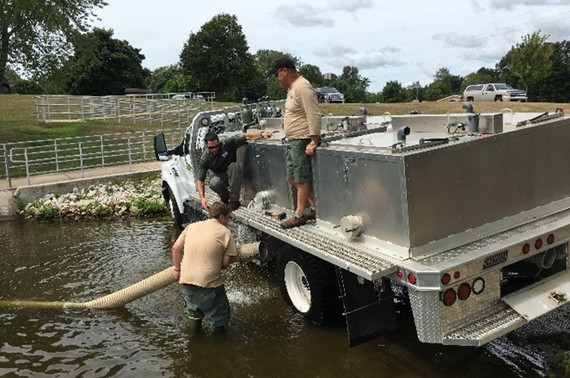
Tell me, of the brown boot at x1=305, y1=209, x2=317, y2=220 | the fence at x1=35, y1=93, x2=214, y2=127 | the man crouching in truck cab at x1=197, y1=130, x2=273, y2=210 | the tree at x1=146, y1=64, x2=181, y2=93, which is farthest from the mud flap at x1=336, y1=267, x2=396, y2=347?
the tree at x1=146, y1=64, x2=181, y2=93

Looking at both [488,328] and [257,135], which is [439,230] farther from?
[257,135]

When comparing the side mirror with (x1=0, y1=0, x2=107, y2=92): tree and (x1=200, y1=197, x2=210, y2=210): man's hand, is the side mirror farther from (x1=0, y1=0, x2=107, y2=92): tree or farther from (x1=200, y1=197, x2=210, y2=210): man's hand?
(x1=0, y1=0, x2=107, y2=92): tree

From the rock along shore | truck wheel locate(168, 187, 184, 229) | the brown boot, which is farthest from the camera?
the rock along shore

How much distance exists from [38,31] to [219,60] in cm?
4438

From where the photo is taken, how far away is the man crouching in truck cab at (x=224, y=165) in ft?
23.6

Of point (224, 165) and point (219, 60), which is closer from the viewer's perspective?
point (224, 165)

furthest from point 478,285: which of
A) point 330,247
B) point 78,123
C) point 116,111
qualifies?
point 116,111

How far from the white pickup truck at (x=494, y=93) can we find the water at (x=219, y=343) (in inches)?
1221

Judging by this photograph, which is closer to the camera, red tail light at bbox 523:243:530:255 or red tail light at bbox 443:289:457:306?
red tail light at bbox 443:289:457:306

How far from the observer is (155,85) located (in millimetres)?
107000

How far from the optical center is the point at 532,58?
4300 centimetres

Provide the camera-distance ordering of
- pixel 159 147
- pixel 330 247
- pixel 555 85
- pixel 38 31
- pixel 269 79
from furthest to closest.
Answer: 1. pixel 555 85
2. pixel 269 79
3. pixel 38 31
4. pixel 159 147
5. pixel 330 247

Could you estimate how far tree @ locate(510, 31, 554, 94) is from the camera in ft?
141

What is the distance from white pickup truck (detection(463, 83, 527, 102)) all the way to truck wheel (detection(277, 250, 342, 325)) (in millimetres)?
32299
